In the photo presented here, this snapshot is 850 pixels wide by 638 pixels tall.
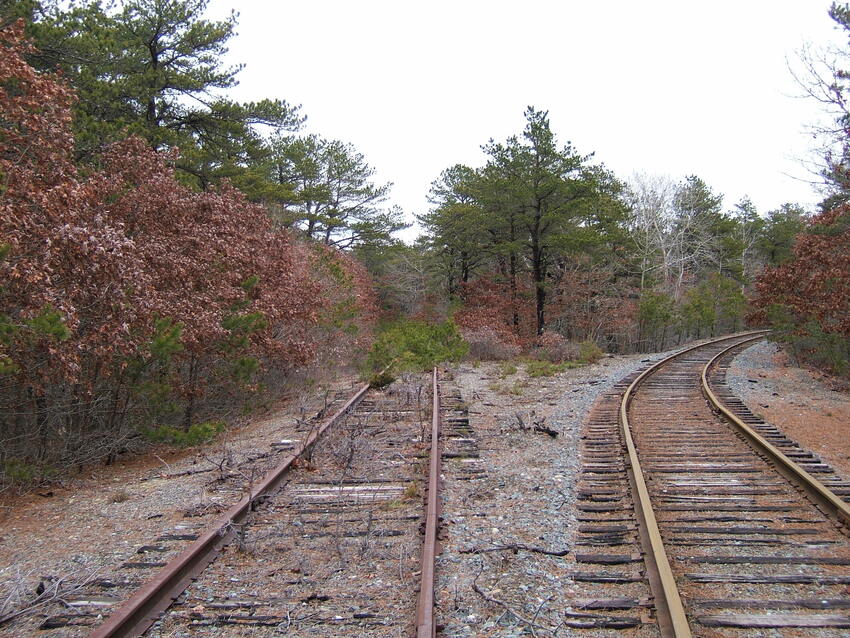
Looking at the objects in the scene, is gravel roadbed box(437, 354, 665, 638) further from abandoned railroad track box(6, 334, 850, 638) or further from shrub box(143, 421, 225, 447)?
shrub box(143, 421, 225, 447)

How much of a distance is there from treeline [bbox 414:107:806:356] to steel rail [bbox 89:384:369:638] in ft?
67.5

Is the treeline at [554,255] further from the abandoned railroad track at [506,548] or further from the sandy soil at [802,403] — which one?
the abandoned railroad track at [506,548]

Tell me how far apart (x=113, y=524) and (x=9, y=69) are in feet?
18.5

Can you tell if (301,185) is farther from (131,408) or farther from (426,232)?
(131,408)

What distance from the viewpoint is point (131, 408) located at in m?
9.87

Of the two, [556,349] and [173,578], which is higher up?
[556,349]

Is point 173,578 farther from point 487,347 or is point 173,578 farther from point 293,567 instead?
point 487,347

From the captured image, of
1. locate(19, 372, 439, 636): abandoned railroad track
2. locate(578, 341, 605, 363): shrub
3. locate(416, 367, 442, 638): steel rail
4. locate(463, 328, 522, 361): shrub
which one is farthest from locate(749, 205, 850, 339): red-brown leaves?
locate(19, 372, 439, 636): abandoned railroad track

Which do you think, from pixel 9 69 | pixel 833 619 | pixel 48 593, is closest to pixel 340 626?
pixel 48 593

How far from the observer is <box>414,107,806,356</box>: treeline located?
2856 centimetres

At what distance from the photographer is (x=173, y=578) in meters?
4.48

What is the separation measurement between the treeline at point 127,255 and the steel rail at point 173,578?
274 cm

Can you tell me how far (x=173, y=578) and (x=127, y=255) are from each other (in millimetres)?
4901

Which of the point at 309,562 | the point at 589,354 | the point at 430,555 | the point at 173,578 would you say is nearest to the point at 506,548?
the point at 430,555
